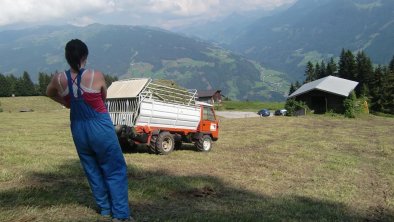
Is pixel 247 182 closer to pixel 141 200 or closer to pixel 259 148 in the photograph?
pixel 141 200

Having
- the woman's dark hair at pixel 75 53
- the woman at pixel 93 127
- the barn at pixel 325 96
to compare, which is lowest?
the woman at pixel 93 127

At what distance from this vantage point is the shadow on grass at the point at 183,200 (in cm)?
742

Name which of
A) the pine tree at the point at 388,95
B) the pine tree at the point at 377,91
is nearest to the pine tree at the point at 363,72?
the pine tree at the point at 377,91

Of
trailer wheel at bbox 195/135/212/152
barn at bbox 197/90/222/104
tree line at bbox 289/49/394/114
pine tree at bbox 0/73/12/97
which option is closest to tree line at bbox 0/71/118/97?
pine tree at bbox 0/73/12/97

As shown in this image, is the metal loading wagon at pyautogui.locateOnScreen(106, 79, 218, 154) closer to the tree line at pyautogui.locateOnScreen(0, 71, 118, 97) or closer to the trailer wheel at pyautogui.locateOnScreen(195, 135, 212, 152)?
the trailer wheel at pyautogui.locateOnScreen(195, 135, 212, 152)

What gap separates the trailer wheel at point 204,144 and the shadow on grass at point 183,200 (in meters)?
7.79

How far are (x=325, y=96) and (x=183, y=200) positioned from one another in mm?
53029

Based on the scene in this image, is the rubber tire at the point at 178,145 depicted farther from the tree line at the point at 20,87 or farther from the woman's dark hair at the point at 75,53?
the tree line at the point at 20,87

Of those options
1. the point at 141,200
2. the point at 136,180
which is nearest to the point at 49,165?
the point at 136,180

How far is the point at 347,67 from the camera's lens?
88625 mm

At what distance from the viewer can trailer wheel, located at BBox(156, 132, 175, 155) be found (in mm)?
17516

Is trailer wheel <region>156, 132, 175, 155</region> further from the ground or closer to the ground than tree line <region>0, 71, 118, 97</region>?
closer to the ground

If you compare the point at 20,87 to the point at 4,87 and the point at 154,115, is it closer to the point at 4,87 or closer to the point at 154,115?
the point at 4,87

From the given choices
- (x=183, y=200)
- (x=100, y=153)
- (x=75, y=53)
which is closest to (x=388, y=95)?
(x=183, y=200)
